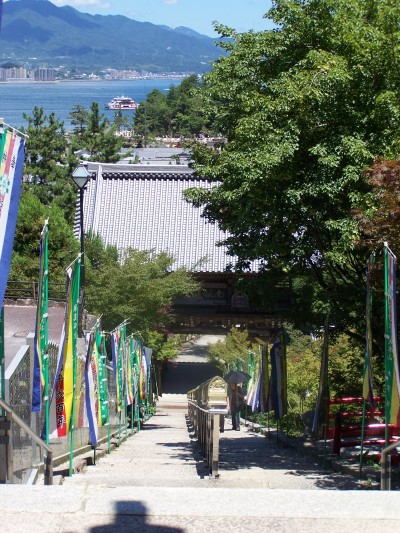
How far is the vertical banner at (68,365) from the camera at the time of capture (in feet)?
31.1

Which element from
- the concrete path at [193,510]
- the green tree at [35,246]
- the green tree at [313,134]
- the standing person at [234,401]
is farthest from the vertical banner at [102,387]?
the green tree at [35,246]

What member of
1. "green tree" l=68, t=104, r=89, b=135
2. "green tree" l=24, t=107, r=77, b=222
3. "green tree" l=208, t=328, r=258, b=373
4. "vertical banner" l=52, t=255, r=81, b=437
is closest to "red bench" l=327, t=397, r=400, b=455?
"vertical banner" l=52, t=255, r=81, b=437

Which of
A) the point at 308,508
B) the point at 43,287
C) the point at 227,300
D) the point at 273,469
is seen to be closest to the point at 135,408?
the point at 273,469

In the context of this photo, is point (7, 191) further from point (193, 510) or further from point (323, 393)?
point (323, 393)

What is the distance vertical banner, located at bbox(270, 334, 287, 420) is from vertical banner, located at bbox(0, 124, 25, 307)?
34.0 ft

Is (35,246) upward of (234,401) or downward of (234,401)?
upward

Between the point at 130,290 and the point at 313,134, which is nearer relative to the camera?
the point at 313,134

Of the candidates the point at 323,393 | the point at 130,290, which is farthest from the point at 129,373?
the point at 130,290

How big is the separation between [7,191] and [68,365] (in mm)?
3371

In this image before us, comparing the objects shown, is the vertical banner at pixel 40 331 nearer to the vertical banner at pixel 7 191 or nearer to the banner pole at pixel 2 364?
the banner pole at pixel 2 364

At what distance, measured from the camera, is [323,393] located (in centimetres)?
1373

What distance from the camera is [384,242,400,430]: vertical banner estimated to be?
28.6 ft

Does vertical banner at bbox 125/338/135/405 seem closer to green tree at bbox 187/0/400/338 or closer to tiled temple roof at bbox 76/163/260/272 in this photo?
green tree at bbox 187/0/400/338

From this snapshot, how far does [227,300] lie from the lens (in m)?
35.3
